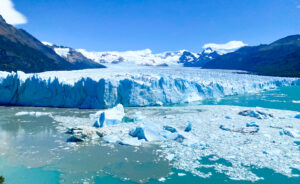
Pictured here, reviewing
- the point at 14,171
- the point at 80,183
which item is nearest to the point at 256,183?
the point at 80,183

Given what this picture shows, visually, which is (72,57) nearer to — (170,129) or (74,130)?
(74,130)

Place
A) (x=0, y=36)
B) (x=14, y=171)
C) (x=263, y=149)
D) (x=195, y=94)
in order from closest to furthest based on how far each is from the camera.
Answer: (x=14, y=171) → (x=263, y=149) → (x=195, y=94) → (x=0, y=36)

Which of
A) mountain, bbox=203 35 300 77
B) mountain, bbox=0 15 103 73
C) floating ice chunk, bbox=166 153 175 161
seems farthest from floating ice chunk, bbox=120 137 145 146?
mountain, bbox=203 35 300 77

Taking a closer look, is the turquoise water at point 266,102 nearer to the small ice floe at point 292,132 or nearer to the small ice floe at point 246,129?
the small ice floe at point 292,132

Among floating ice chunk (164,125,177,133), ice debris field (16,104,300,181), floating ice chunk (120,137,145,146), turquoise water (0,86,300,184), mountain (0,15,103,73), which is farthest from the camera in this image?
mountain (0,15,103,73)

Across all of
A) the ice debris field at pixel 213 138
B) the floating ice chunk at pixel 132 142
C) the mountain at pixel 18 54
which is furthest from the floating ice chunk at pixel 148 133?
the mountain at pixel 18 54

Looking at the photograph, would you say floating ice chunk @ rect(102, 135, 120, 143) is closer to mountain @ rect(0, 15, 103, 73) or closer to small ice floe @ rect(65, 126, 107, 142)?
small ice floe @ rect(65, 126, 107, 142)

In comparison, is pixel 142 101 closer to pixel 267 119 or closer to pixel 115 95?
pixel 115 95
